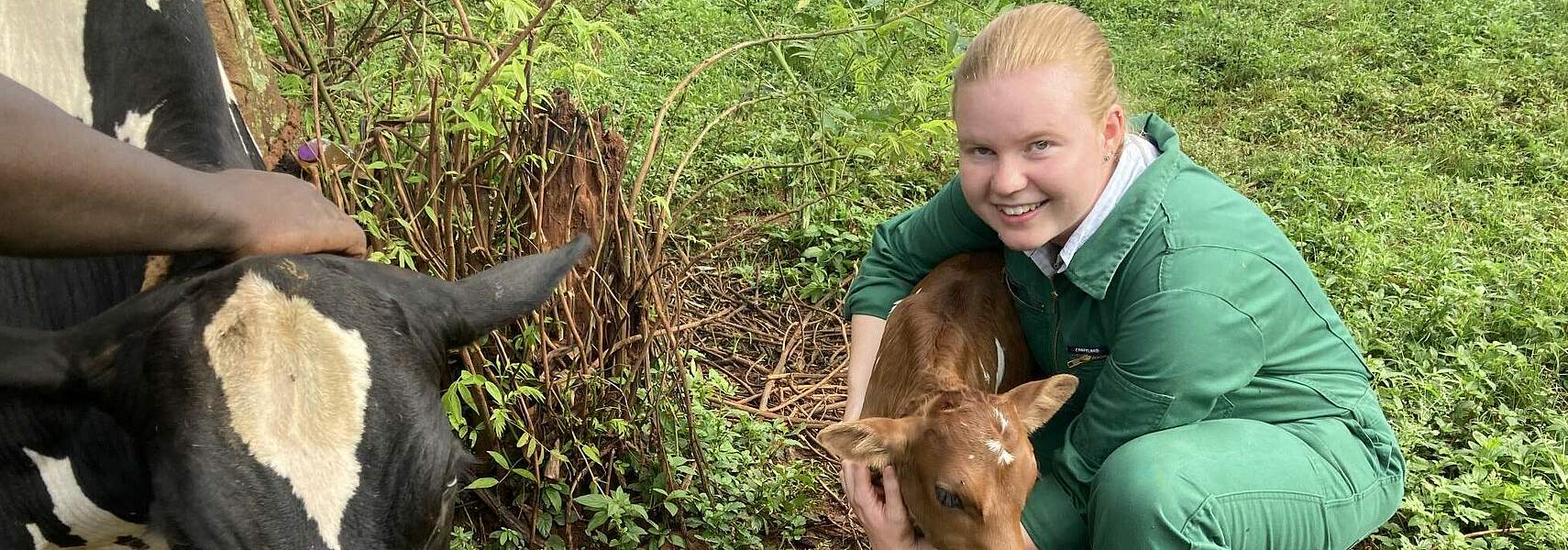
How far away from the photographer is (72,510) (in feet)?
8.09

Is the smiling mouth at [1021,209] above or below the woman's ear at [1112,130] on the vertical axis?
below

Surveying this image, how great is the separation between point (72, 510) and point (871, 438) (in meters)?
1.91

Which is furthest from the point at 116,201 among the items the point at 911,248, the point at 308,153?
the point at 911,248

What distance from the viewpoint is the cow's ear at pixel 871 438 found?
3.17m

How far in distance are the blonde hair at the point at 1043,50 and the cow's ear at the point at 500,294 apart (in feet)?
4.20

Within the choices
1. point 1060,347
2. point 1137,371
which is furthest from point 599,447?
point 1137,371

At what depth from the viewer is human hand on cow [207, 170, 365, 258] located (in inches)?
84.4

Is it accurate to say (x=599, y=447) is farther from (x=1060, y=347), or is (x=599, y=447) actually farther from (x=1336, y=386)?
(x=1336, y=386)

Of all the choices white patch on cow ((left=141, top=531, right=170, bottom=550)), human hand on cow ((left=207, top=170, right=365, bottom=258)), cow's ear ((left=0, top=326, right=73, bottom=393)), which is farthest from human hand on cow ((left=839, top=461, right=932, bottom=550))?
cow's ear ((left=0, top=326, right=73, bottom=393))

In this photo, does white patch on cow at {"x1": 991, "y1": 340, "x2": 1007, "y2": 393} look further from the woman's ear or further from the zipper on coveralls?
the woman's ear

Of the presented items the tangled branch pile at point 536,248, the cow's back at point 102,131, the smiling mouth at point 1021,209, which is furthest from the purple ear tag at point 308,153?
the smiling mouth at point 1021,209

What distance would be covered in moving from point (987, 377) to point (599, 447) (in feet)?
4.50

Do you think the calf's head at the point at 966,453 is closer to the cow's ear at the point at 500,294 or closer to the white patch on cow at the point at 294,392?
the cow's ear at the point at 500,294

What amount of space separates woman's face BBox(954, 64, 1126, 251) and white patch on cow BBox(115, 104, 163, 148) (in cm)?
198
